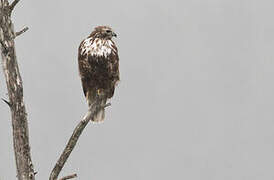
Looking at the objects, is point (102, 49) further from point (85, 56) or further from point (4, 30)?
point (4, 30)

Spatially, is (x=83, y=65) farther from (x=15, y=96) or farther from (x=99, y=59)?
(x=15, y=96)

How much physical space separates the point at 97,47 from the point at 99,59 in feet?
0.49

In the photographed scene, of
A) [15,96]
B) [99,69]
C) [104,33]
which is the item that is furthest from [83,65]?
[15,96]

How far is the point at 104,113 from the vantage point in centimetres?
714

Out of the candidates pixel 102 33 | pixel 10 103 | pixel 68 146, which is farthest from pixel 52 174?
pixel 102 33

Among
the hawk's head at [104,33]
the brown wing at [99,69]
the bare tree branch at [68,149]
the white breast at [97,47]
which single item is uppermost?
the hawk's head at [104,33]

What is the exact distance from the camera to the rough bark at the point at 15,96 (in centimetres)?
512

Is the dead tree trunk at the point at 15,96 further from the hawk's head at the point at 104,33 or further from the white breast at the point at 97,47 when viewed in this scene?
the hawk's head at the point at 104,33

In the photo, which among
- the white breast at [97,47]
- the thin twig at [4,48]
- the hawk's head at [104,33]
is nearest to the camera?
the thin twig at [4,48]

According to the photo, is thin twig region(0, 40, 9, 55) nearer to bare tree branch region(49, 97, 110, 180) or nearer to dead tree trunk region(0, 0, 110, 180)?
dead tree trunk region(0, 0, 110, 180)

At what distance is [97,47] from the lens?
257 inches

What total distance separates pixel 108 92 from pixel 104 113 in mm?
372

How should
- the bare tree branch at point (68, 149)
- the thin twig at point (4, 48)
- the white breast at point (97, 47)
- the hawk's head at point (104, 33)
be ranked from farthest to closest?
the hawk's head at point (104, 33)
the white breast at point (97, 47)
the bare tree branch at point (68, 149)
the thin twig at point (4, 48)

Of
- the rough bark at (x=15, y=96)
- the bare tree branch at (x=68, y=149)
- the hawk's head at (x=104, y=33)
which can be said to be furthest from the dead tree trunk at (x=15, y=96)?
the hawk's head at (x=104, y=33)
